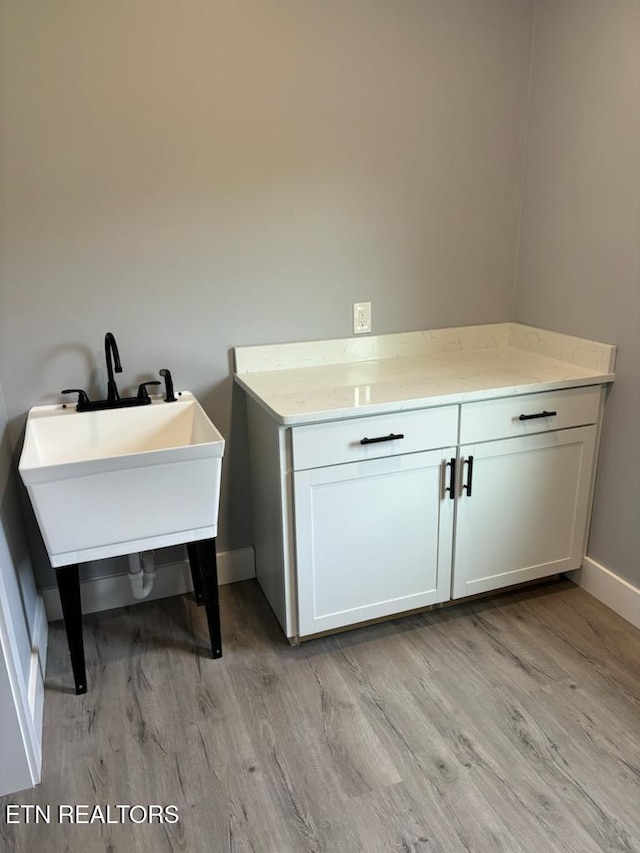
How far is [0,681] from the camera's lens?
5.19ft

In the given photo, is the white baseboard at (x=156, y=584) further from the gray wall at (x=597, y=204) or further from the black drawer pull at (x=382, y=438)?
the gray wall at (x=597, y=204)

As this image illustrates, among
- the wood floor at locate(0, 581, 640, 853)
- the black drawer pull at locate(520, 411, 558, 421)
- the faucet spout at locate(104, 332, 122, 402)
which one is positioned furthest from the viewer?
the black drawer pull at locate(520, 411, 558, 421)

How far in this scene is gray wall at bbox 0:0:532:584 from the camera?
6.68 feet

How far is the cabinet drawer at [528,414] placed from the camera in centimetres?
216

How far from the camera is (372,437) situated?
6.70 ft

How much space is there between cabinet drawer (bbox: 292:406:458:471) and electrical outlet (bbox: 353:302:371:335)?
605 mm

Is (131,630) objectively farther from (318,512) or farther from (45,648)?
(318,512)

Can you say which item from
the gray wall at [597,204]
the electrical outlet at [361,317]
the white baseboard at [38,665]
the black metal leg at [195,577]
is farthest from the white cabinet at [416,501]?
the white baseboard at [38,665]

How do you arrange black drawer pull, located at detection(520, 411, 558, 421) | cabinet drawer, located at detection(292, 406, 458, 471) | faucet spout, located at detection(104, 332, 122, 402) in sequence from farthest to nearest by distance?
1. black drawer pull, located at detection(520, 411, 558, 421)
2. faucet spout, located at detection(104, 332, 122, 402)
3. cabinet drawer, located at detection(292, 406, 458, 471)

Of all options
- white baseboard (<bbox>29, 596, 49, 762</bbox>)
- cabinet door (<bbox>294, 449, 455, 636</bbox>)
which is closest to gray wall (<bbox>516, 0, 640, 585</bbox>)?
cabinet door (<bbox>294, 449, 455, 636</bbox>)

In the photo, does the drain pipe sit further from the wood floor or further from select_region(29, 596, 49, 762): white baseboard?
select_region(29, 596, 49, 762): white baseboard

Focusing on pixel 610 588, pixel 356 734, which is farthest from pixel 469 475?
pixel 356 734

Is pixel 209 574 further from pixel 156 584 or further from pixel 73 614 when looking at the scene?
pixel 156 584

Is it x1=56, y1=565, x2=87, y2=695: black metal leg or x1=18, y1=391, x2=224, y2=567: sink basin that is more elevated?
x1=18, y1=391, x2=224, y2=567: sink basin
